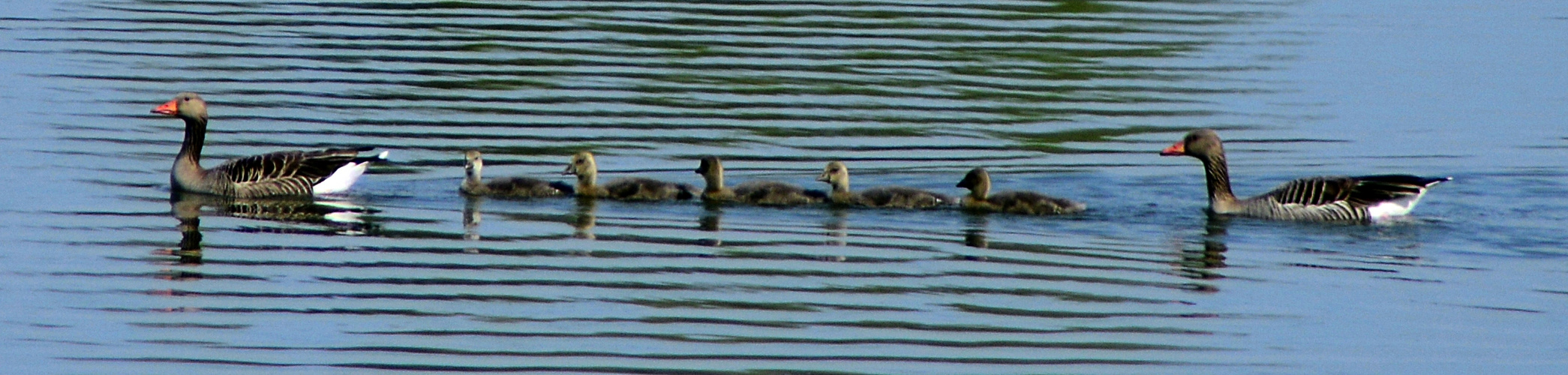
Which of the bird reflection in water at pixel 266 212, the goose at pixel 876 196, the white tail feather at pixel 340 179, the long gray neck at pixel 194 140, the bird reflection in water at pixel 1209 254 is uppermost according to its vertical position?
the long gray neck at pixel 194 140

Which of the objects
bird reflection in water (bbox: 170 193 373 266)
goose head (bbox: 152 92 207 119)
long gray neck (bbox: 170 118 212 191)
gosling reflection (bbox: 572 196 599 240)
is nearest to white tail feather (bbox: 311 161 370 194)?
bird reflection in water (bbox: 170 193 373 266)

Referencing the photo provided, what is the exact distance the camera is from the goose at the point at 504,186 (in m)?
14.6

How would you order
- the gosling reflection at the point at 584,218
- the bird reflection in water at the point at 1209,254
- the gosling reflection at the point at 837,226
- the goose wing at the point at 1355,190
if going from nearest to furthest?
1. the bird reflection in water at the point at 1209,254
2. the gosling reflection at the point at 837,226
3. the gosling reflection at the point at 584,218
4. the goose wing at the point at 1355,190

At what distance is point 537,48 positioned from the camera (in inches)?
883

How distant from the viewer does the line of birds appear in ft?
46.3

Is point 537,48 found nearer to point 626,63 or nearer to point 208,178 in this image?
point 626,63

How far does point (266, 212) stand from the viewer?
1431 centimetres

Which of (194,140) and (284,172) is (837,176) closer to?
(284,172)

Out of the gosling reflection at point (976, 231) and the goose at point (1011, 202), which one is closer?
the gosling reflection at point (976, 231)

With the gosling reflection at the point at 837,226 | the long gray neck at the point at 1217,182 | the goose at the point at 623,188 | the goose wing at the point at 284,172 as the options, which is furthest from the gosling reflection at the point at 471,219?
the long gray neck at the point at 1217,182

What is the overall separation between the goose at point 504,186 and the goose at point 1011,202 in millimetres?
2621

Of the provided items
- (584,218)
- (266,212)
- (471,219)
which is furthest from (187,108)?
(584,218)

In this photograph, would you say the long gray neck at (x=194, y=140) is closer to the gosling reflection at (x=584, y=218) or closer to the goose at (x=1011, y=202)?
the gosling reflection at (x=584, y=218)

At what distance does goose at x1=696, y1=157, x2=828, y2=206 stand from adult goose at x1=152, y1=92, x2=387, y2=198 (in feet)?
7.20
